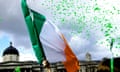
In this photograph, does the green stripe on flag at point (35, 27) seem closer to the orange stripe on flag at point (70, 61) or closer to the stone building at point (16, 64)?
the orange stripe on flag at point (70, 61)

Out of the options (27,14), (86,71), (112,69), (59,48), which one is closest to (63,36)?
(59,48)

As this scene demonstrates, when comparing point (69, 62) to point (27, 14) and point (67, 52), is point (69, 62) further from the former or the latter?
point (27, 14)

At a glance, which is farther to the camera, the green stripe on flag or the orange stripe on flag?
the orange stripe on flag

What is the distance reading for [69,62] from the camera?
25.4 ft

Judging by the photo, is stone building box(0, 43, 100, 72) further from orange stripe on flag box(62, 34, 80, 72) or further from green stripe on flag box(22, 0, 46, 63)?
orange stripe on flag box(62, 34, 80, 72)

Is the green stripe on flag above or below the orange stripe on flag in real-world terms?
above

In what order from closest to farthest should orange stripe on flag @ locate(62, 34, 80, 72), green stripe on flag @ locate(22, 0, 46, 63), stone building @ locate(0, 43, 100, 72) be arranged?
green stripe on flag @ locate(22, 0, 46, 63) → orange stripe on flag @ locate(62, 34, 80, 72) → stone building @ locate(0, 43, 100, 72)

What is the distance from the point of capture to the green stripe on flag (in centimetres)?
728

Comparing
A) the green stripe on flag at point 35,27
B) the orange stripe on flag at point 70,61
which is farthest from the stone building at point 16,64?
the orange stripe on flag at point 70,61

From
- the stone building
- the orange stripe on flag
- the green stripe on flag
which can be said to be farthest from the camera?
the stone building

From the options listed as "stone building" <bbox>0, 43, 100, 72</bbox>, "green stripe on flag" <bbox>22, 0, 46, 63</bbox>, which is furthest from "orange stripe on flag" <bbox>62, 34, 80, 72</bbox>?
"stone building" <bbox>0, 43, 100, 72</bbox>

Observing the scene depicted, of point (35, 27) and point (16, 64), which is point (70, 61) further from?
point (16, 64)

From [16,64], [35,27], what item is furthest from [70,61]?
[16,64]

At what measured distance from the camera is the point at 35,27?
25.4 feet
